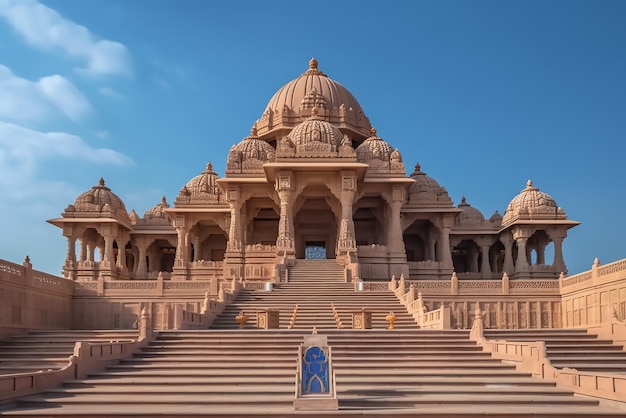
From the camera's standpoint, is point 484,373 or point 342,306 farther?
point 342,306

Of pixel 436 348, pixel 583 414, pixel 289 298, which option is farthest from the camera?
pixel 289 298

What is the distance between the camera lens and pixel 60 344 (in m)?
20.2

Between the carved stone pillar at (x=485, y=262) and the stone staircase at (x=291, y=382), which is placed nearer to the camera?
the stone staircase at (x=291, y=382)

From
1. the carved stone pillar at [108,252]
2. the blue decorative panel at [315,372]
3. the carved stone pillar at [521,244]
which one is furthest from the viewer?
the carved stone pillar at [521,244]

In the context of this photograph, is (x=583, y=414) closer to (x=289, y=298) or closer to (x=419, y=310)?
(x=419, y=310)

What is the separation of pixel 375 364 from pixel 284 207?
19081 millimetres

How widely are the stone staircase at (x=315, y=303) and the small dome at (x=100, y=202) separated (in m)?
15.3

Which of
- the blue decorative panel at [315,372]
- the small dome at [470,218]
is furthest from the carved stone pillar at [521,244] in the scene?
the blue decorative panel at [315,372]

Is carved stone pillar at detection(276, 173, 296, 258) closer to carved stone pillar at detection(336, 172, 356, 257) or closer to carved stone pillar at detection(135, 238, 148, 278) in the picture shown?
carved stone pillar at detection(336, 172, 356, 257)

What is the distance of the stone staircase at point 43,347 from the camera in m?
17.8

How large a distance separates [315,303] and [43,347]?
9.53 m

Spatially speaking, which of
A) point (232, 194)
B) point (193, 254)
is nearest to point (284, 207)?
point (232, 194)

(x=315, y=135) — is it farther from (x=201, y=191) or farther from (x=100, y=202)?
(x=100, y=202)

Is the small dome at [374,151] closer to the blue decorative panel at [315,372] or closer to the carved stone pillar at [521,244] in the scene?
the carved stone pillar at [521,244]
